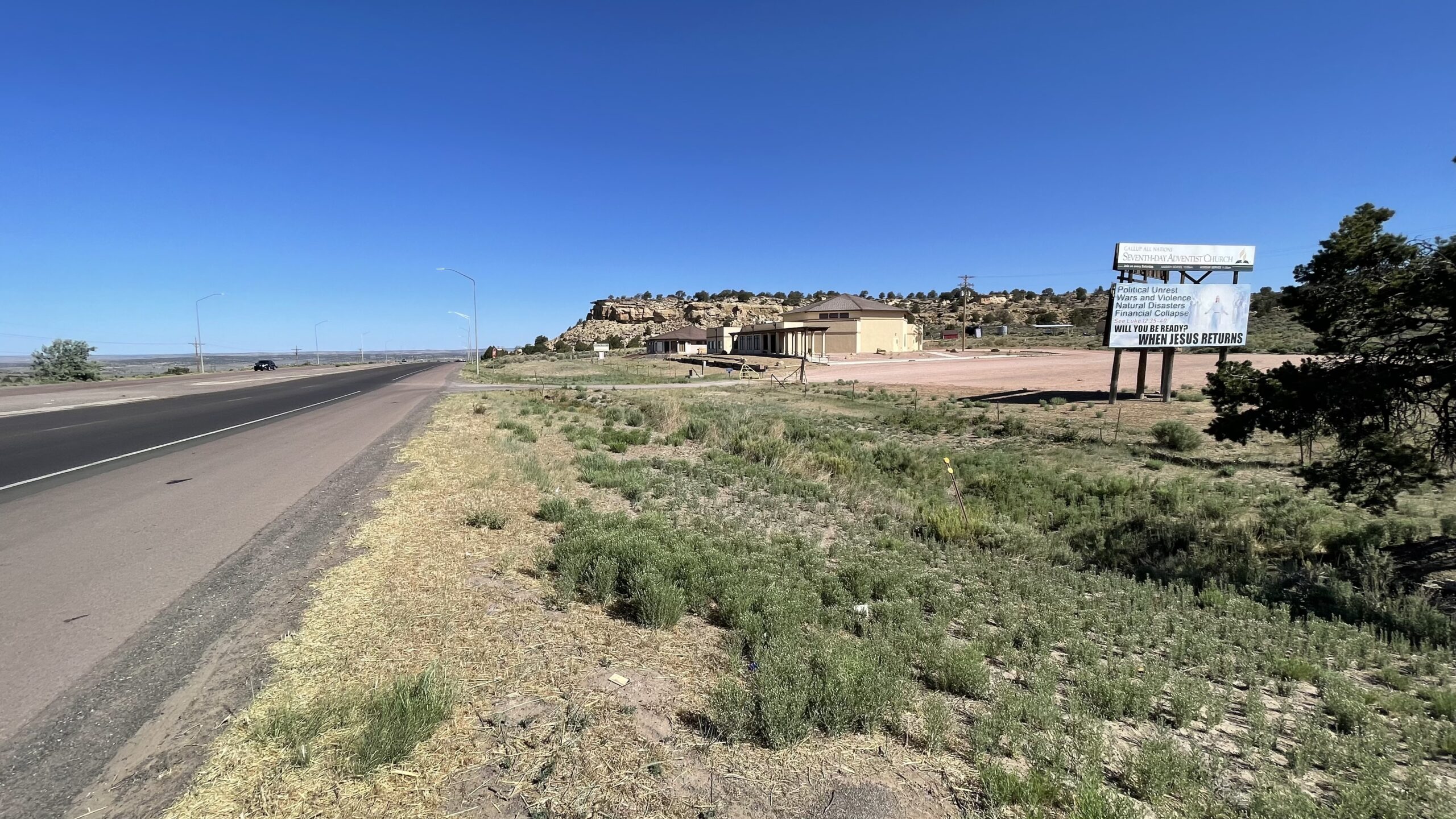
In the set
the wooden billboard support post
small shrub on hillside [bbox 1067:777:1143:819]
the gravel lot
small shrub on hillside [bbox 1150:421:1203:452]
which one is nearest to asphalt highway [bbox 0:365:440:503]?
small shrub on hillside [bbox 1067:777:1143:819]

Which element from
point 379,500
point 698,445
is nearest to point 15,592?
point 379,500

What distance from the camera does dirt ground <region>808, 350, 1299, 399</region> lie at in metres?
33.7

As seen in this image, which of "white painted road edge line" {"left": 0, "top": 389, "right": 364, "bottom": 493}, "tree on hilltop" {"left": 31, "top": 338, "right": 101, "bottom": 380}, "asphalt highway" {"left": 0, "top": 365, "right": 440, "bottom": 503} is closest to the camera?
"white painted road edge line" {"left": 0, "top": 389, "right": 364, "bottom": 493}

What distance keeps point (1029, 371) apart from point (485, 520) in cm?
4301

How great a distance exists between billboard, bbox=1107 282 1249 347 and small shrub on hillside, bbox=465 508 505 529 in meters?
26.1

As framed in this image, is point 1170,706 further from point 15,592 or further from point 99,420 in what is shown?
point 99,420

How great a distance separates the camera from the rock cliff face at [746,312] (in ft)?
409

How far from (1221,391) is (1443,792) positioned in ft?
22.3

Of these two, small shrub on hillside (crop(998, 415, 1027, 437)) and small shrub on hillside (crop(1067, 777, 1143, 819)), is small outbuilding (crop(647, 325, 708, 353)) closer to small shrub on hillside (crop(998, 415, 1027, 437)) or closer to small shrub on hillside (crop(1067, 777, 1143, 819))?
small shrub on hillside (crop(998, 415, 1027, 437))

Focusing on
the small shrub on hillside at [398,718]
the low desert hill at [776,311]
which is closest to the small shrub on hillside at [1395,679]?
the small shrub on hillside at [398,718]

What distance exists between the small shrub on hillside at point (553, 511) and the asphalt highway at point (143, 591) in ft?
7.26

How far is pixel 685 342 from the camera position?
9162 centimetres

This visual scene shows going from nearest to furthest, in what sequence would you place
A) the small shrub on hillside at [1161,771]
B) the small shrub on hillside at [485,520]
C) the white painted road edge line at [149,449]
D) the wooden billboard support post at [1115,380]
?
1. the small shrub on hillside at [1161,771]
2. the small shrub on hillside at [485,520]
3. the white painted road edge line at [149,449]
4. the wooden billboard support post at [1115,380]

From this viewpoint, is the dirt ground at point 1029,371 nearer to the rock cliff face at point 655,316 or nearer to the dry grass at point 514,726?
the dry grass at point 514,726
